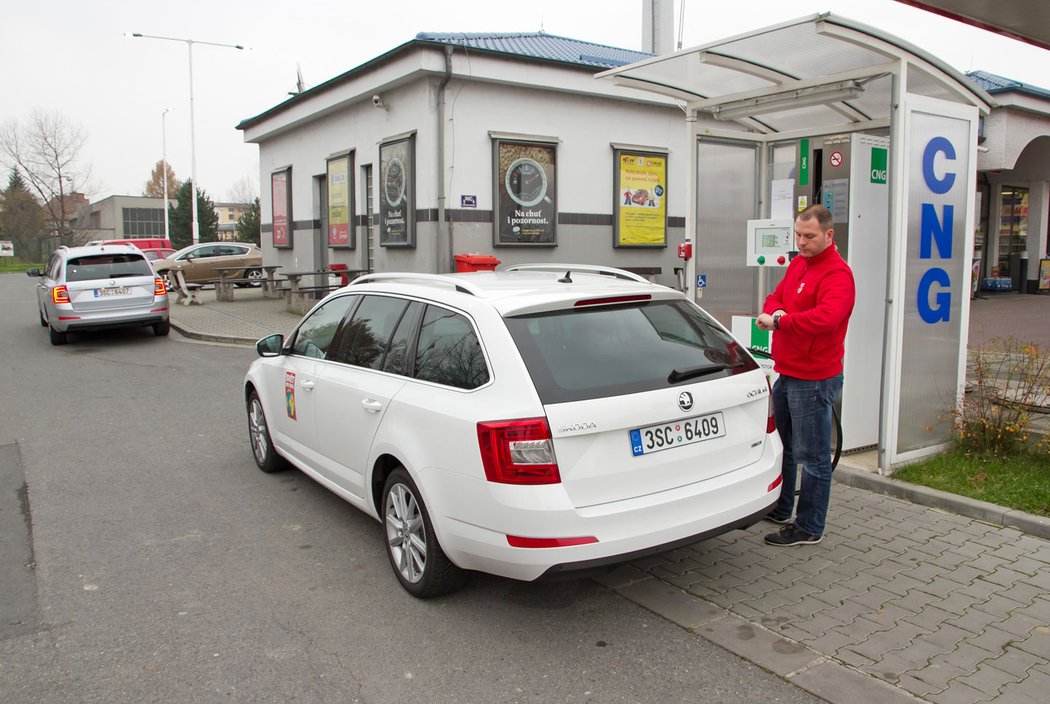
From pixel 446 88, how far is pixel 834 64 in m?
9.10

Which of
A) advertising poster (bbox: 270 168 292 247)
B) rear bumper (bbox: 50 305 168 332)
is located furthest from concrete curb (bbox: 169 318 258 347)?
advertising poster (bbox: 270 168 292 247)

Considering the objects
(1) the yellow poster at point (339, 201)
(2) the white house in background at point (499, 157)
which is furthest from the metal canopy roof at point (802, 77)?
(1) the yellow poster at point (339, 201)

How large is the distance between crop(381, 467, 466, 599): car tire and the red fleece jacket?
222 cm

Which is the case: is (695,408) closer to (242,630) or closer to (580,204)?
(242,630)

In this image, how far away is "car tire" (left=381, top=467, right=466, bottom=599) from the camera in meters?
3.97

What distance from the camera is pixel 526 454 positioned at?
11.4 ft

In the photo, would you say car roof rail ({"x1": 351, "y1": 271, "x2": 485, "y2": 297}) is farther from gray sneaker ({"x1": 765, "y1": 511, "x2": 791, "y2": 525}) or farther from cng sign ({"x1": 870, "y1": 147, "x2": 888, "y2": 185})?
cng sign ({"x1": 870, "y1": 147, "x2": 888, "y2": 185})

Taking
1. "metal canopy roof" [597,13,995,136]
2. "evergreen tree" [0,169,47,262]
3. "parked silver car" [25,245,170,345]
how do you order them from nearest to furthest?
"metal canopy roof" [597,13,995,136]
"parked silver car" [25,245,170,345]
"evergreen tree" [0,169,47,262]

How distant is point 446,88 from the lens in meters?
14.3

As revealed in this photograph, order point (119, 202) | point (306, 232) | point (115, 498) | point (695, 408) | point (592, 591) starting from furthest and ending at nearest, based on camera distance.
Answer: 1. point (119, 202)
2. point (306, 232)
3. point (115, 498)
4. point (592, 591)
5. point (695, 408)

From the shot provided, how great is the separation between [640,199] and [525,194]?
2750 millimetres

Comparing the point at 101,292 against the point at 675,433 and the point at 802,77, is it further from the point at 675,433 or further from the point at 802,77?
the point at 675,433

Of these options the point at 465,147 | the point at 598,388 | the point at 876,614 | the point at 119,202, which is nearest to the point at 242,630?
the point at 598,388

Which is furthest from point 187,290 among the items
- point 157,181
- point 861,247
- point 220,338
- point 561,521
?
point 157,181
